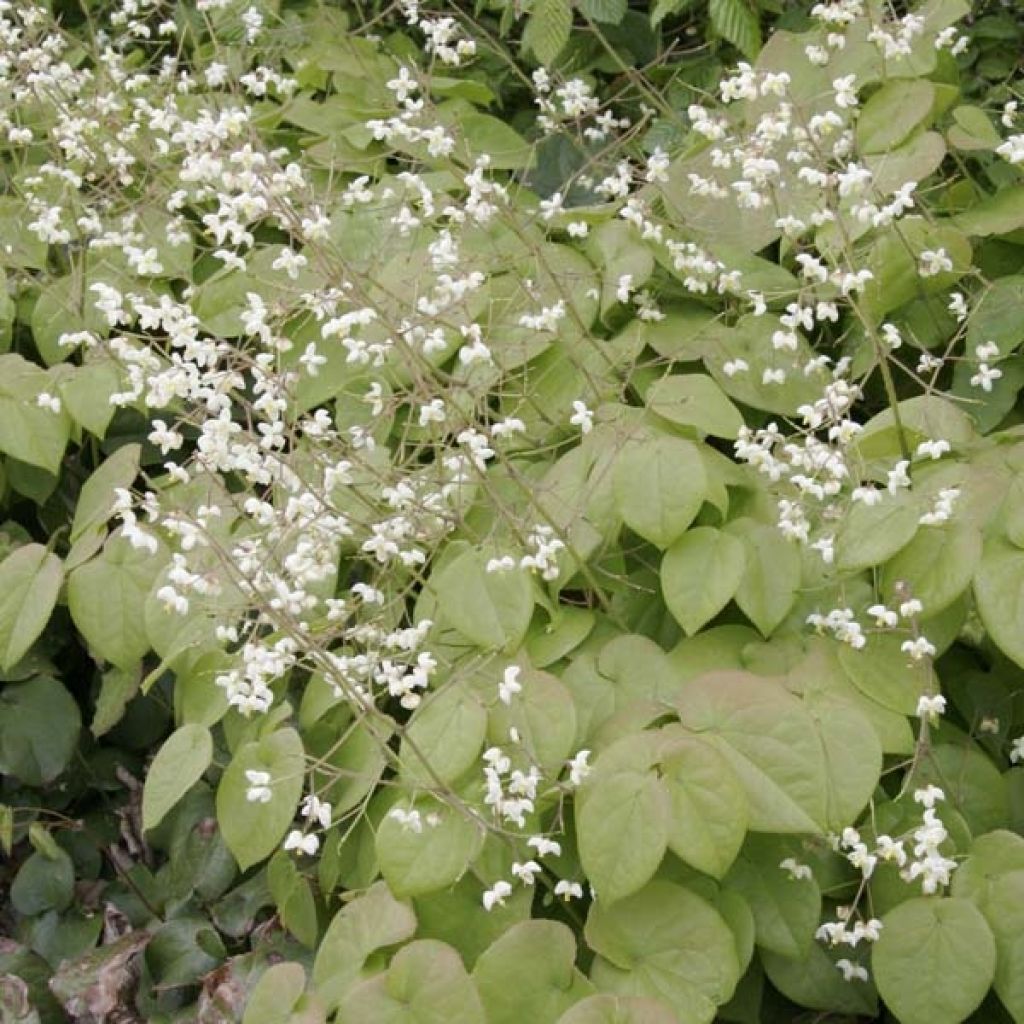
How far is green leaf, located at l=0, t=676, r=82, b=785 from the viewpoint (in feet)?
8.86

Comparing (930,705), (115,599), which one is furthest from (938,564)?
(115,599)

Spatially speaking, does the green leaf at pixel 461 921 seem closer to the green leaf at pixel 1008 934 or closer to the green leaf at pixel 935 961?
the green leaf at pixel 935 961

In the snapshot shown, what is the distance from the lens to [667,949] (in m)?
1.93

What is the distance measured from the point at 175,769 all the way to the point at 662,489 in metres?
0.79

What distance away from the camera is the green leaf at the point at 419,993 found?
5.97 ft

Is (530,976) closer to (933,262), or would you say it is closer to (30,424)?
(933,262)

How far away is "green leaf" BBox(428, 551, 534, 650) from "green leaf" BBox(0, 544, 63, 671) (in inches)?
25.3

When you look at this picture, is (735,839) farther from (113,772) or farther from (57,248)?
(57,248)

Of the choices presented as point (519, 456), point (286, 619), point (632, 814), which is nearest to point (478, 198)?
point (519, 456)

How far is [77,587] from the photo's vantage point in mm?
2342

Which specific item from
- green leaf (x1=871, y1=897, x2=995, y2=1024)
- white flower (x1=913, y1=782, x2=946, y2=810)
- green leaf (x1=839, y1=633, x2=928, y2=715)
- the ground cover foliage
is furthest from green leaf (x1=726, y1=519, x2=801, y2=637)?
green leaf (x1=871, y1=897, x2=995, y2=1024)

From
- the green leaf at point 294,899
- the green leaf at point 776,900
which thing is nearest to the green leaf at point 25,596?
the green leaf at point 294,899

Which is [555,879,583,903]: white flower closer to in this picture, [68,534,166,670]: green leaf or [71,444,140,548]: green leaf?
[68,534,166,670]: green leaf

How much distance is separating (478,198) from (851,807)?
1.05 m
